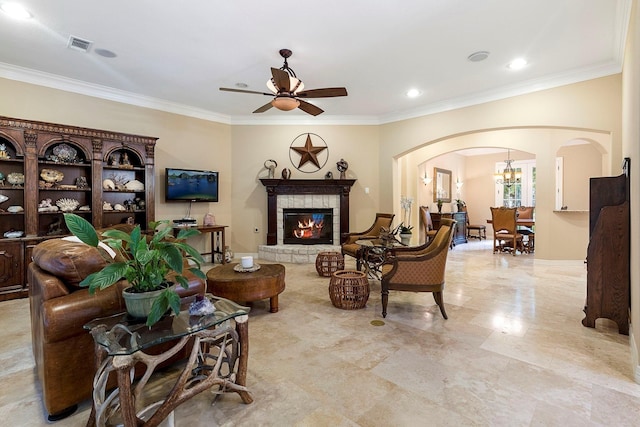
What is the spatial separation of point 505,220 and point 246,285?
6.26m

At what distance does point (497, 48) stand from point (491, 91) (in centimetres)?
143

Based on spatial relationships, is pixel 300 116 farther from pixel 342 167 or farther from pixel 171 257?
pixel 171 257

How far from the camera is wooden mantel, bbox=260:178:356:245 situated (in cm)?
617

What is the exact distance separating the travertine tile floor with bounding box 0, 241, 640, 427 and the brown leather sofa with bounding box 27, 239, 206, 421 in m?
0.15

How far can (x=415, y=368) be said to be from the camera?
7.09 ft

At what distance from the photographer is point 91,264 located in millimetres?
1848

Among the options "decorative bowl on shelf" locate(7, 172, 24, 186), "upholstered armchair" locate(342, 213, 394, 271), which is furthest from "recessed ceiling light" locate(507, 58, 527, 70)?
"decorative bowl on shelf" locate(7, 172, 24, 186)

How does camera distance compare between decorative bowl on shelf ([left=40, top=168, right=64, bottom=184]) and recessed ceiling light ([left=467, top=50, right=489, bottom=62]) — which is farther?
decorative bowl on shelf ([left=40, top=168, right=64, bottom=184])

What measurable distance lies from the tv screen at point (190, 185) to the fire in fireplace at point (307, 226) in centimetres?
151

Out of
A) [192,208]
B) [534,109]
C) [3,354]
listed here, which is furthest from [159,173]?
[534,109]

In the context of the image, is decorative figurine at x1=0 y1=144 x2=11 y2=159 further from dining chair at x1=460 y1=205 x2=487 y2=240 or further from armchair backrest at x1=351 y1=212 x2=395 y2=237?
dining chair at x1=460 y1=205 x2=487 y2=240

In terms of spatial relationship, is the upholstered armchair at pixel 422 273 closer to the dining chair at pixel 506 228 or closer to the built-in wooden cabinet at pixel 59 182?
the built-in wooden cabinet at pixel 59 182

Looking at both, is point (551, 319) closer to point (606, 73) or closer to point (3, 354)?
point (606, 73)

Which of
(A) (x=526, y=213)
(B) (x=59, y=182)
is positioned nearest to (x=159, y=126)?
(B) (x=59, y=182)
